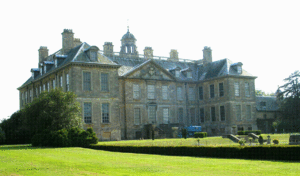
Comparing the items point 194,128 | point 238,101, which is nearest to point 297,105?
point 238,101

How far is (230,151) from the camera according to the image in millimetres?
20969

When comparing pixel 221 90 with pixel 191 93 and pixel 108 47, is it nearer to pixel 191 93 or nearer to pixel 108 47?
pixel 191 93

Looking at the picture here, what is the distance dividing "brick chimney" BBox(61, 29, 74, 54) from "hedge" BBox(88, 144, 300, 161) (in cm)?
2151

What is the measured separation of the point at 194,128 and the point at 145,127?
5985 millimetres

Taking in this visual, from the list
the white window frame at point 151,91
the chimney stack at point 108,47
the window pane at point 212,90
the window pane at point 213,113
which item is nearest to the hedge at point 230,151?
the white window frame at point 151,91

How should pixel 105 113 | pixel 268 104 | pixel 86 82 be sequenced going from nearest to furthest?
pixel 86 82
pixel 105 113
pixel 268 104

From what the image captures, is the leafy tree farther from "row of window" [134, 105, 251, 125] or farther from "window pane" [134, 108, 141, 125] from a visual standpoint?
"row of window" [134, 105, 251, 125]

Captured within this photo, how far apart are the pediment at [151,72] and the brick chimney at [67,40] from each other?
766 cm

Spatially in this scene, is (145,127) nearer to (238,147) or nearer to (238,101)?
(238,101)

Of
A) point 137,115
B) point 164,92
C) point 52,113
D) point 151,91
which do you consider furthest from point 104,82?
point 164,92

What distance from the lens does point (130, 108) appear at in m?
46.6

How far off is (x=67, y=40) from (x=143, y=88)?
10684mm

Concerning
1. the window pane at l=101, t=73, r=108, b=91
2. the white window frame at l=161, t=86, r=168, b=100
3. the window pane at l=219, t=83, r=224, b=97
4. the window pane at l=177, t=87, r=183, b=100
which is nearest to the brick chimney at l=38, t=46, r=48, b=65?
the window pane at l=101, t=73, r=108, b=91

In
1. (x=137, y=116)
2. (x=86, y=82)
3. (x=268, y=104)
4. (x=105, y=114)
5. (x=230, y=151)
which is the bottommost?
(x=230, y=151)
